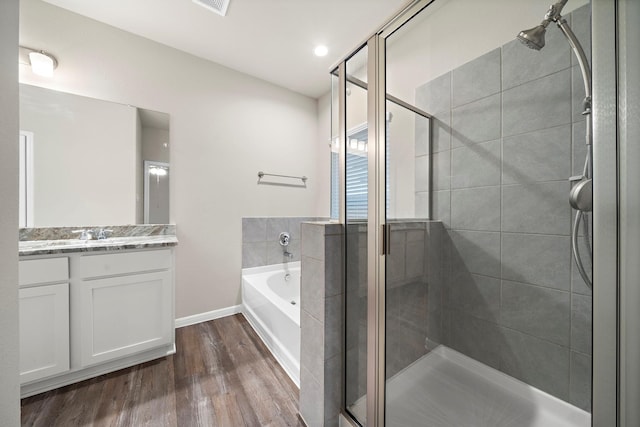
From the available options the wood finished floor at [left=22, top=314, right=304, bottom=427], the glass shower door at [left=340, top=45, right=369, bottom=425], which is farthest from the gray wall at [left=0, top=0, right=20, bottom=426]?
the glass shower door at [left=340, top=45, right=369, bottom=425]

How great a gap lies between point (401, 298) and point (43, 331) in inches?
77.3

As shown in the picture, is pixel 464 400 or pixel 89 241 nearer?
pixel 464 400

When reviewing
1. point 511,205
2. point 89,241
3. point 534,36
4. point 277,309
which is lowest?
point 277,309

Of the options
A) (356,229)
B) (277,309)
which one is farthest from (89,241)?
(356,229)

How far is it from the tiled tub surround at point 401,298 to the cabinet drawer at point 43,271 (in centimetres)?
166

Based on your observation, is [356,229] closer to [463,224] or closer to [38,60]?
[463,224]

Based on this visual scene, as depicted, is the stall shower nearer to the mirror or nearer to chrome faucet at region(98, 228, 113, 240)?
the mirror

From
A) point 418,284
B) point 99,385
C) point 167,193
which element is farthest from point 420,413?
point 167,193

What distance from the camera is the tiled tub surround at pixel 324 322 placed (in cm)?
104

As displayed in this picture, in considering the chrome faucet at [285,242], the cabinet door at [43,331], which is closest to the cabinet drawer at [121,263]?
the cabinet door at [43,331]

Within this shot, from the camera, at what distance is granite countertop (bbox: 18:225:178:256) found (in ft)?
4.53

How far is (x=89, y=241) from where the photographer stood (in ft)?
5.51

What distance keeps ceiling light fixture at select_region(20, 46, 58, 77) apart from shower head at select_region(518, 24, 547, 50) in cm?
286

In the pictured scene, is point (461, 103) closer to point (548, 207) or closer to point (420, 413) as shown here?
point (548, 207)
